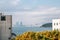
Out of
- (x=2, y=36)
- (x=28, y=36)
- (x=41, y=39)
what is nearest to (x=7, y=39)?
(x=2, y=36)

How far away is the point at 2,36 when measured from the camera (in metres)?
58.7

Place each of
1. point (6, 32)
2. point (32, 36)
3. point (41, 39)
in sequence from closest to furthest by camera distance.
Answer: point (41, 39) < point (32, 36) < point (6, 32)

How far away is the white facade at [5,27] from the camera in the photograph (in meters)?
57.8

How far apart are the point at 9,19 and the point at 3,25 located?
77.3 inches

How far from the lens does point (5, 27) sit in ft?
191

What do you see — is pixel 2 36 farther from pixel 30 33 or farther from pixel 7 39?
pixel 30 33

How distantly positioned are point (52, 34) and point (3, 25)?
68.3 ft

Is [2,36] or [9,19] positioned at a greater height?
[9,19]

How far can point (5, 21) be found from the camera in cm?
5822

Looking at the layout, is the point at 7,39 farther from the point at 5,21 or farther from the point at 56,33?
the point at 56,33

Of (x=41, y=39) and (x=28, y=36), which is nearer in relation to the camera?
(x=41, y=39)

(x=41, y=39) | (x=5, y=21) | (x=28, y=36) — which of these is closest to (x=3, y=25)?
(x=5, y=21)

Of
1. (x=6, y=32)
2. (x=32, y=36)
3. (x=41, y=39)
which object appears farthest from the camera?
(x=6, y=32)

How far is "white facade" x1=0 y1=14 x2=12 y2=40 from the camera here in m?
57.8
